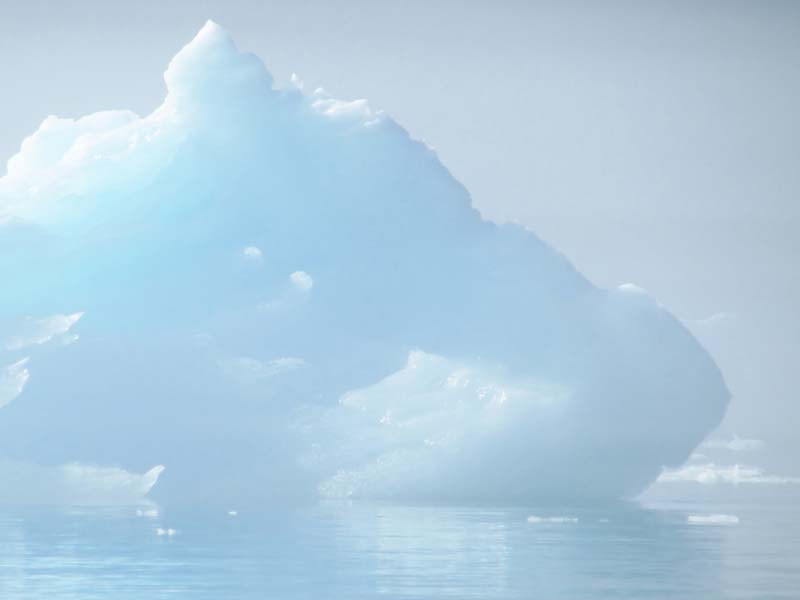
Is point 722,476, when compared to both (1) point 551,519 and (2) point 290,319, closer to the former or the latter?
(2) point 290,319

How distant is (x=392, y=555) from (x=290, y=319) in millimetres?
10843

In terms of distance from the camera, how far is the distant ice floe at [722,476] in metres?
48.9

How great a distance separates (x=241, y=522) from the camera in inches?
987

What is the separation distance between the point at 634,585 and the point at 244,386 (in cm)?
1398

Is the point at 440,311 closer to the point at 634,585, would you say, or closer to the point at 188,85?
the point at 188,85

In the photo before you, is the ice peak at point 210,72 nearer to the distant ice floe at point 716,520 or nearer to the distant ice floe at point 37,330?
the distant ice floe at point 37,330

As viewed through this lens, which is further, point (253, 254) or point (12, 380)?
point (253, 254)

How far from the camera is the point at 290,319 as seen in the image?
29.6 metres

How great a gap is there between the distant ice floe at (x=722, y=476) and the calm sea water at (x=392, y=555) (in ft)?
69.6

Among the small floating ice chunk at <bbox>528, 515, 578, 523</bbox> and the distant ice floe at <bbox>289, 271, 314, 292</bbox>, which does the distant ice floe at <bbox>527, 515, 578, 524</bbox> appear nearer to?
the small floating ice chunk at <bbox>528, 515, 578, 523</bbox>

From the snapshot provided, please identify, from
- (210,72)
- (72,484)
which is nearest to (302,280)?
(210,72)

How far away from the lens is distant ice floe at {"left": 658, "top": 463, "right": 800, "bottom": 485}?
4888 centimetres

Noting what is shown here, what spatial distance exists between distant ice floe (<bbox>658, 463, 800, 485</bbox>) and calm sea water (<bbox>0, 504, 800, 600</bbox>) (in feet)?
69.6

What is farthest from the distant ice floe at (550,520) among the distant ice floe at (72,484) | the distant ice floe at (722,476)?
the distant ice floe at (722,476)
